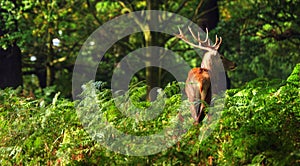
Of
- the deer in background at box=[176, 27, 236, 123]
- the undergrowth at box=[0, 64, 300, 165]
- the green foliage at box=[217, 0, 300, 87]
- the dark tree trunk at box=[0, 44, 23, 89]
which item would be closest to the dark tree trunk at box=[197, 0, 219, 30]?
the green foliage at box=[217, 0, 300, 87]

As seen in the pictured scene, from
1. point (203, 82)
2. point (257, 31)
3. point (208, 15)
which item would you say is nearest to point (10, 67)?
point (208, 15)

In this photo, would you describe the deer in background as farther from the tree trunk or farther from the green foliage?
the tree trunk

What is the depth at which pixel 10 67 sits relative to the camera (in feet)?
38.0

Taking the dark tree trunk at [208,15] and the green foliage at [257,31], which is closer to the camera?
the green foliage at [257,31]

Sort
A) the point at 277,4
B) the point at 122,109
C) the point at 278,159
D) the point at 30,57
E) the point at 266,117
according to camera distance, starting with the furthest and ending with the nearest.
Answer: the point at 30,57 → the point at 277,4 → the point at 122,109 → the point at 266,117 → the point at 278,159

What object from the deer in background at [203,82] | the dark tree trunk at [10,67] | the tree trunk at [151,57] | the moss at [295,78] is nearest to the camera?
the moss at [295,78]

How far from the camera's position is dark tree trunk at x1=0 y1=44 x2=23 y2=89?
11477 millimetres

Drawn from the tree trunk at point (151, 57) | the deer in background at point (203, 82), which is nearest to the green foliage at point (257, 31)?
the tree trunk at point (151, 57)

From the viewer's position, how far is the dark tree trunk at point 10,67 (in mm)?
11477

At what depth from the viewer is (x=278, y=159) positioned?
4281 mm

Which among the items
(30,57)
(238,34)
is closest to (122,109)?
(238,34)

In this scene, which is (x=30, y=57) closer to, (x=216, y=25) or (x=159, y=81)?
(x=159, y=81)

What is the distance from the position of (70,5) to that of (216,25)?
11.4 feet

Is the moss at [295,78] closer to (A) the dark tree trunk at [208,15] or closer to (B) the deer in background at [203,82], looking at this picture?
(B) the deer in background at [203,82]
